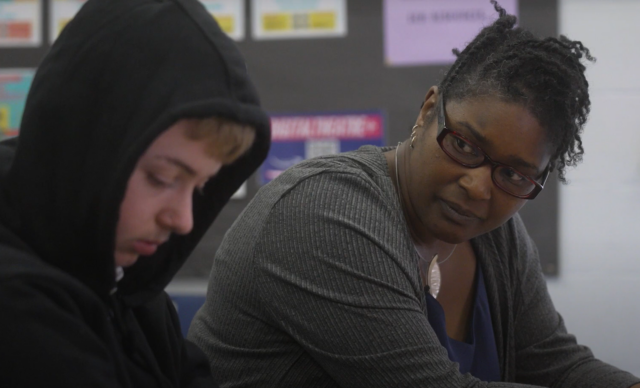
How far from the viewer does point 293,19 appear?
9.50ft

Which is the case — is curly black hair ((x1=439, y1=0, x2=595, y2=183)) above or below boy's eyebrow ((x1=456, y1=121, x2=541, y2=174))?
above

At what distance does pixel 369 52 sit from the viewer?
285 cm

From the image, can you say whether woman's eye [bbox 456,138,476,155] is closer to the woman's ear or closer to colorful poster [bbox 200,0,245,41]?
the woman's ear

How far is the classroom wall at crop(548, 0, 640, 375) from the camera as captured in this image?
273cm

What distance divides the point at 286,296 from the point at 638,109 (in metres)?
2.25

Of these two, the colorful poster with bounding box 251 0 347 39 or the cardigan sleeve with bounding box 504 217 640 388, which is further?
the colorful poster with bounding box 251 0 347 39

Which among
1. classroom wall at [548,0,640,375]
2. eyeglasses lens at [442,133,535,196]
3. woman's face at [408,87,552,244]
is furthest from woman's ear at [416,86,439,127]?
classroom wall at [548,0,640,375]

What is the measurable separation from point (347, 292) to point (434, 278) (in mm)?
395

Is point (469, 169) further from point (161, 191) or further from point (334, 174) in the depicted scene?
point (161, 191)

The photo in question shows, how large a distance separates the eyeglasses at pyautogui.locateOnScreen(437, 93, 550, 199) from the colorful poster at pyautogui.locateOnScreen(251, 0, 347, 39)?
178 cm

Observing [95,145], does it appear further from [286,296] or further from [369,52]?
[369,52]

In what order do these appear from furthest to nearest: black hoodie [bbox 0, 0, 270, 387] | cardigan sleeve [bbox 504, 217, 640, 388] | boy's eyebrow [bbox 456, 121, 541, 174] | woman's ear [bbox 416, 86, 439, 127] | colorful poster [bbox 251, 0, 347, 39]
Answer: colorful poster [bbox 251, 0, 347, 39], cardigan sleeve [bbox 504, 217, 640, 388], woman's ear [bbox 416, 86, 439, 127], boy's eyebrow [bbox 456, 121, 541, 174], black hoodie [bbox 0, 0, 270, 387]

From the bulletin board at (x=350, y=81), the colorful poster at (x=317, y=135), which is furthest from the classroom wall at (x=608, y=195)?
the colorful poster at (x=317, y=135)

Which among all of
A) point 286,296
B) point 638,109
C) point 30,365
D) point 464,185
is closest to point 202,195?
point 286,296
